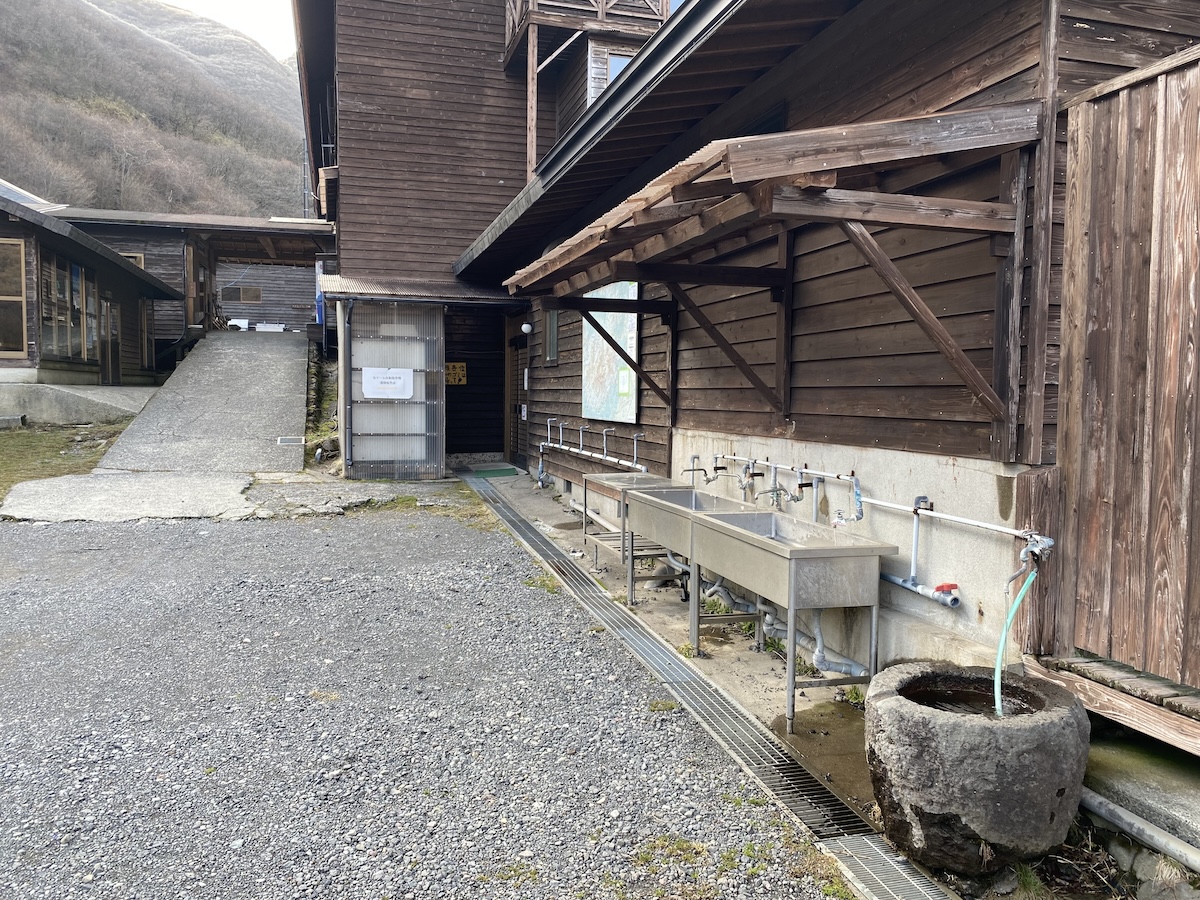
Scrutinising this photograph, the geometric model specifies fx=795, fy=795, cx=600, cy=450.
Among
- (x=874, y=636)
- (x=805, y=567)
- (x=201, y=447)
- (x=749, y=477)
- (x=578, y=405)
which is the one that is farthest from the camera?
(x=201, y=447)

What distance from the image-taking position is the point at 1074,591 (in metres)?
3.19

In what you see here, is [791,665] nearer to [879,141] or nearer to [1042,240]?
[1042,240]

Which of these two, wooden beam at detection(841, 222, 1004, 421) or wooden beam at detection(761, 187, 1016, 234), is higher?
wooden beam at detection(761, 187, 1016, 234)

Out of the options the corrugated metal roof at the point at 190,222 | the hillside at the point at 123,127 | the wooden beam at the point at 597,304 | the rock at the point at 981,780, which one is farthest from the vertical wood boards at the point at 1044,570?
the hillside at the point at 123,127

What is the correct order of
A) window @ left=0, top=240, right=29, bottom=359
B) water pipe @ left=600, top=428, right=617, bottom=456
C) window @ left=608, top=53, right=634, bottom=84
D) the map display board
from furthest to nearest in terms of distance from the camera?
window @ left=0, top=240, right=29, bottom=359
window @ left=608, top=53, right=634, bottom=84
water pipe @ left=600, top=428, right=617, bottom=456
the map display board

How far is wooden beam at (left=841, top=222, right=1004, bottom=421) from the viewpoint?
3.14m

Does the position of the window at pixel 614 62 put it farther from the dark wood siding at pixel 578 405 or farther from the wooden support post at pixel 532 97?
the dark wood siding at pixel 578 405

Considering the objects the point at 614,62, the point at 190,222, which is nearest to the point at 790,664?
the point at 614,62

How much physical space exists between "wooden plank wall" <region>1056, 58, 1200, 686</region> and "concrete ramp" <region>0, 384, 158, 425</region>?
15852 mm

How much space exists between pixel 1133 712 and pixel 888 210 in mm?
2011

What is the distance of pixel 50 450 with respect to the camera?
1245cm

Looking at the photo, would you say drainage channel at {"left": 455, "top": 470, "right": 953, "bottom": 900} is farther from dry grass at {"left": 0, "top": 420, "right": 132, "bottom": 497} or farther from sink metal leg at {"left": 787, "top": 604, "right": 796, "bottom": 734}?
dry grass at {"left": 0, "top": 420, "right": 132, "bottom": 497}

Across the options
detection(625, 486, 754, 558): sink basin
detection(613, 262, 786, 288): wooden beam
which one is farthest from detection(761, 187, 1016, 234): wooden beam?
detection(625, 486, 754, 558): sink basin

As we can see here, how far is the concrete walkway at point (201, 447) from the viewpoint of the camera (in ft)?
30.7
